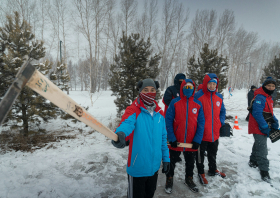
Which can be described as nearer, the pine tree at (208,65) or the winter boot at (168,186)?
the winter boot at (168,186)

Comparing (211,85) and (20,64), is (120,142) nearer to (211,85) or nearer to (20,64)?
(211,85)

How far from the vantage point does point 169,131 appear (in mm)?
2523

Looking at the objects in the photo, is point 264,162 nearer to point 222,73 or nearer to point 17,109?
point 17,109

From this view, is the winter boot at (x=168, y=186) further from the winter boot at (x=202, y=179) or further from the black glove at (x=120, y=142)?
the black glove at (x=120, y=142)

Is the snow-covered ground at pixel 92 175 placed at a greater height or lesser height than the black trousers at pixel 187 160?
lesser

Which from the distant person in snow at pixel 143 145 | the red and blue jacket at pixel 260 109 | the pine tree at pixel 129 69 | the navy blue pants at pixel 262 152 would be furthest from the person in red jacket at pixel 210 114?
the pine tree at pixel 129 69

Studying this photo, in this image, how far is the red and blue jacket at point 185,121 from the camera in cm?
249

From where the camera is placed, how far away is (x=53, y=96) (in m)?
0.92

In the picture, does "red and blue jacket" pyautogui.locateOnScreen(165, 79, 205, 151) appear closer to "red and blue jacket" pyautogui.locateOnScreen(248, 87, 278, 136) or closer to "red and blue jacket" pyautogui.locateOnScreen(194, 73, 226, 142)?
"red and blue jacket" pyautogui.locateOnScreen(194, 73, 226, 142)

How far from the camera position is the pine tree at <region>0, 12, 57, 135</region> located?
3865 millimetres

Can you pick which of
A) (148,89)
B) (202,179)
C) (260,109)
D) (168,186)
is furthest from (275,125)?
(148,89)

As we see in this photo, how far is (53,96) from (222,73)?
11336mm

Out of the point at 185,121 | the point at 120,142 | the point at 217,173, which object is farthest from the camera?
the point at 217,173

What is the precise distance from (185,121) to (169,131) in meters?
0.36
